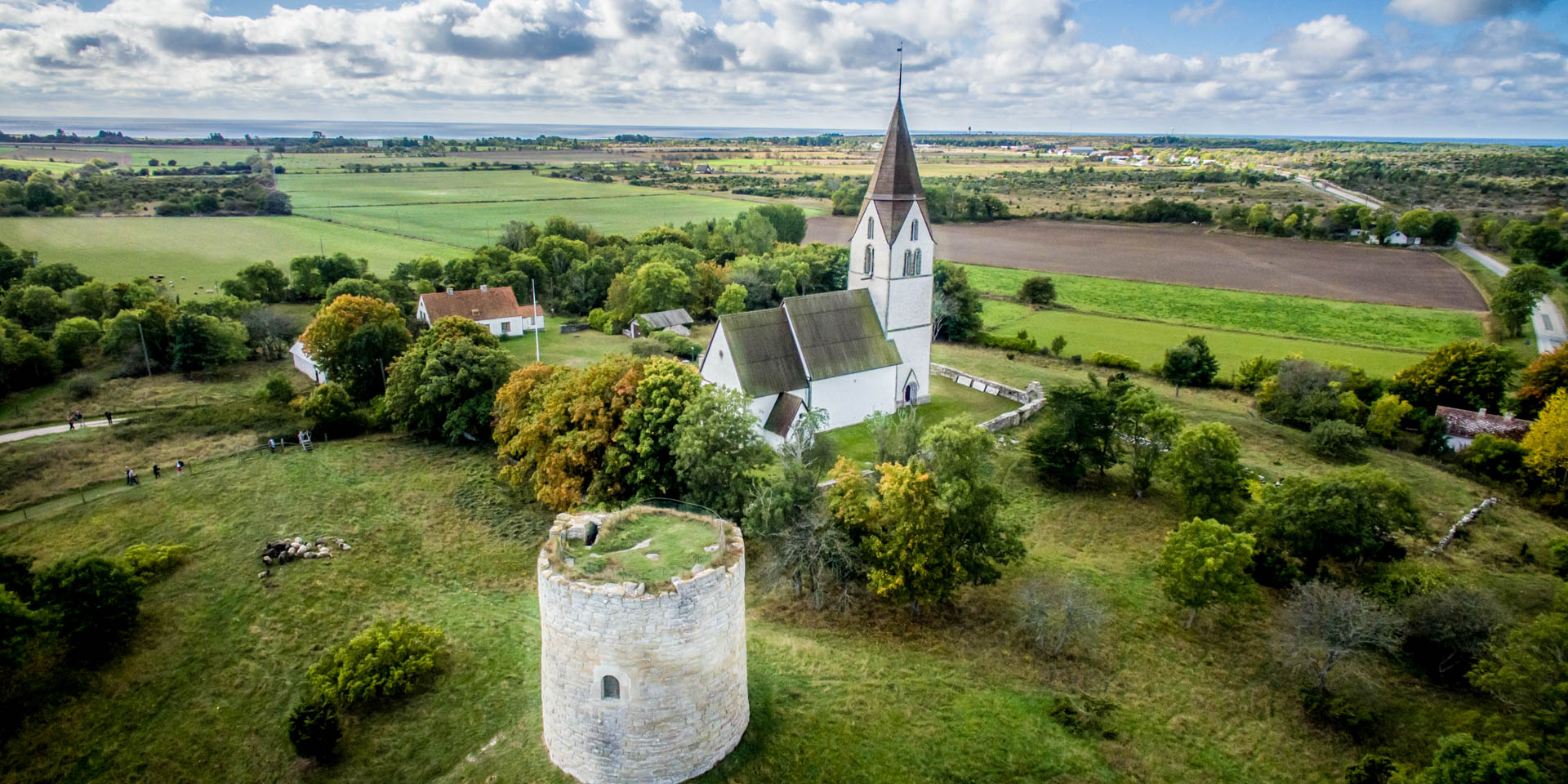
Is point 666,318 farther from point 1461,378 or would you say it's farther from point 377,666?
point 1461,378

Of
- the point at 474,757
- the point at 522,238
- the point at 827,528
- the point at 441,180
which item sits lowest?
the point at 474,757

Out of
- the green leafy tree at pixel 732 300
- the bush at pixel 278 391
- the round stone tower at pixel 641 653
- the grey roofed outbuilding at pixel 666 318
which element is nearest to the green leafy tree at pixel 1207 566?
the round stone tower at pixel 641 653

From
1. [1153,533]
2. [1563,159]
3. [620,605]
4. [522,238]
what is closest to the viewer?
[620,605]

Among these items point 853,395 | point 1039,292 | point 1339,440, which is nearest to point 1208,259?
point 1039,292

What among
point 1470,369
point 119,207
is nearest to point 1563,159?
point 1470,369

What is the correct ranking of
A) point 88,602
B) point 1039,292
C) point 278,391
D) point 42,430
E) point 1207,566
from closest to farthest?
point 88,602, point 1207,566, point 42,430, point 278,391, point 1039,292

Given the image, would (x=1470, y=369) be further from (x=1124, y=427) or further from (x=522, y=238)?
(x=522, y=238)
